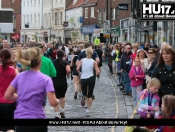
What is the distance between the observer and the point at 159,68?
378 inches

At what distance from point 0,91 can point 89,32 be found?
58699 millimetres

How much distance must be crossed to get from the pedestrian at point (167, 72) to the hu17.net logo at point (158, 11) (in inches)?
22.5

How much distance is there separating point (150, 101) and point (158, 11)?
60.6 inches

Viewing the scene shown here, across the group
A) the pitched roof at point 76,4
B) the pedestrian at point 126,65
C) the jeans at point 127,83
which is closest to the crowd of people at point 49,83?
the pedestrian at point 126,65

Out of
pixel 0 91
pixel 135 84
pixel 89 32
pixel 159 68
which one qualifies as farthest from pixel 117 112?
pixel 89 32

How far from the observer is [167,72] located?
31.2 feet

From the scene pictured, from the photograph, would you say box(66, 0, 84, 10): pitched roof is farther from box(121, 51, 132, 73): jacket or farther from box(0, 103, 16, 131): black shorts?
box(0, 103, 16, 131): black shorts

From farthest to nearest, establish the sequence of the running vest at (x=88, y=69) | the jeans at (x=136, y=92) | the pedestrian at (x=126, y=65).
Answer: the pedestrian at (x=126, y=65), the jeans at (x=136, y=92), the running vest at (x=88, y=69)

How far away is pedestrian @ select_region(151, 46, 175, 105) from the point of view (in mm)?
9445

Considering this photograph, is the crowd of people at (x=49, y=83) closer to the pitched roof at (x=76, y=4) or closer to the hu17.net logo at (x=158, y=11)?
the hu17.net logo at (x=158, y=11)

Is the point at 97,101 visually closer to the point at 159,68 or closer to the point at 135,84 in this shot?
the point at 135,84

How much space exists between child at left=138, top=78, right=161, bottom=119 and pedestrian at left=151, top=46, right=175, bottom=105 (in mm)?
234

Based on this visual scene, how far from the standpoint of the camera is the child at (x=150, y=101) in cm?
915

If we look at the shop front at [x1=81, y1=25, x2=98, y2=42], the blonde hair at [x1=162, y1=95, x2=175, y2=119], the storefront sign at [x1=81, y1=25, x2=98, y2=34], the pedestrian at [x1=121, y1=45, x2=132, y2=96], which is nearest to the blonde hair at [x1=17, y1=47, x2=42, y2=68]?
the blonde hair at [x1=162, y1=95, x2=175, y2=119]
